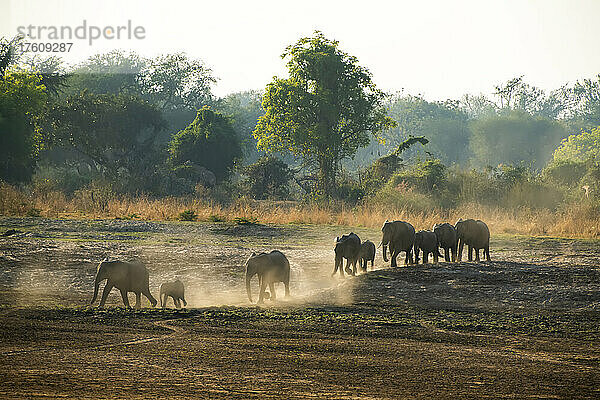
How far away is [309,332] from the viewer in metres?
9.96

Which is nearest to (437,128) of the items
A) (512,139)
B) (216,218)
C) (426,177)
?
(512,139)

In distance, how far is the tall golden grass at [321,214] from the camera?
27.5 metres

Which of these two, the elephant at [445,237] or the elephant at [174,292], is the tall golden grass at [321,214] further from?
the elephant at [174,292]

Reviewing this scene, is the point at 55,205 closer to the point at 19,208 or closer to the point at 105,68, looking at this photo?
the point at 19,208

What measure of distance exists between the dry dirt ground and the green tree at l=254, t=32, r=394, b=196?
22.2 m

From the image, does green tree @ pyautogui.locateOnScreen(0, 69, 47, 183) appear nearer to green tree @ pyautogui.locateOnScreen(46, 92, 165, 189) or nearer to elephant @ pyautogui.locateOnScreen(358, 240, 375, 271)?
green tree @ pyautogui.locateOnScreen(46, 92, 165, 189)

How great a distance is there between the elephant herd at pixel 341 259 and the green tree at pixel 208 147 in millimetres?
30049

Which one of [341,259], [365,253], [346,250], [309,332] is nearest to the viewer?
[309,332]

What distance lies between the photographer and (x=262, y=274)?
14.1 metres

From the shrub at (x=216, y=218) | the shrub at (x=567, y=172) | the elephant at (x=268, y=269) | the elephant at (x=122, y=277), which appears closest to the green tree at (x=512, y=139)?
the shrub at (x=567, y=172)

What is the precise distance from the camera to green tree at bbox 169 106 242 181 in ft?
162

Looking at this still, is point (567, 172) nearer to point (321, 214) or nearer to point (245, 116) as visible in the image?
point (321, 214)

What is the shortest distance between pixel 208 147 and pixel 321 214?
1968cm

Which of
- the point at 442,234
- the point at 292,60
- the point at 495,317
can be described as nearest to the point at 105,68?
the point at 292,60
